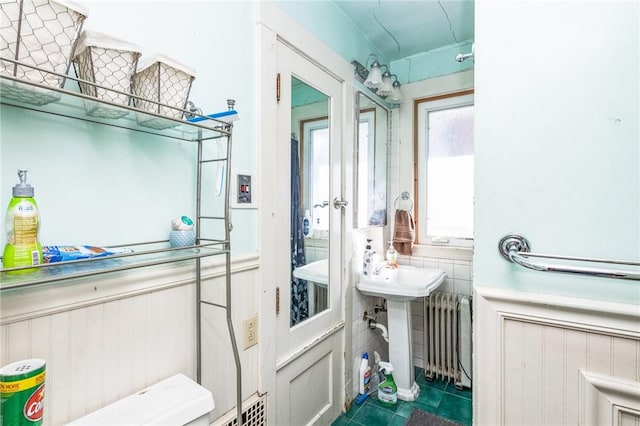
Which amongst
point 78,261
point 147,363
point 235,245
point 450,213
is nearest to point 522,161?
point 235,245

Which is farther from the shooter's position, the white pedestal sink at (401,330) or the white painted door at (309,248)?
the white pedestal sink at (401,330)

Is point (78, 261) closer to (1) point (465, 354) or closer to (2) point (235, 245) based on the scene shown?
(2) point (235, 245)

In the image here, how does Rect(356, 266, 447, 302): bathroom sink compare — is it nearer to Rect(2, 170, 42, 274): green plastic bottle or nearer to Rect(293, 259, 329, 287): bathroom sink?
Rect(293, 259, 329, 287): bathroom sink

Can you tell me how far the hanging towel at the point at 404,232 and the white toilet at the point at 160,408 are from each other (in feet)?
5.74

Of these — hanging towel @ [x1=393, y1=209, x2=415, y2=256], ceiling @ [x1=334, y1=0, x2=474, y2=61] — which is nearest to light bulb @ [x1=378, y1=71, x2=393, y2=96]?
ceiling @ [x1=334, y1=0, x2=474, y2=61]

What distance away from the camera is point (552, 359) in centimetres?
83

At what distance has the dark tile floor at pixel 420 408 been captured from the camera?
5.76 feet

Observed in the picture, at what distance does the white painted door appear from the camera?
1.39 metres

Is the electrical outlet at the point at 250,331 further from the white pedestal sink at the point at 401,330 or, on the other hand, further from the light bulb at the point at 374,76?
the light bulb at the point at 374,76

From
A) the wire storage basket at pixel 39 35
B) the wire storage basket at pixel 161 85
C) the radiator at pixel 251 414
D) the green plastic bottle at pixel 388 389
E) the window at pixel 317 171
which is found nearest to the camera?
the wire storage basket at pixel 39 35

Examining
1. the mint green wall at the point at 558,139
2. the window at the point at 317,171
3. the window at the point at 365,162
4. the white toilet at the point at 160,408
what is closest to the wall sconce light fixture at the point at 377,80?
the window at the point at 365,162

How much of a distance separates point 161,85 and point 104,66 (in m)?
0.12

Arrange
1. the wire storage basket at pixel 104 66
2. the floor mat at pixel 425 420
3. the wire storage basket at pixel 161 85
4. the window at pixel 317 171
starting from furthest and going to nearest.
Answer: the floor mat at pixel 425 420 < the window at pixel 317 171 < the wire storage basket at pixel 161 85 < the wire storage basket at pixel 104 66

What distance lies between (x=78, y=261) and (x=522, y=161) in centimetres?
109
